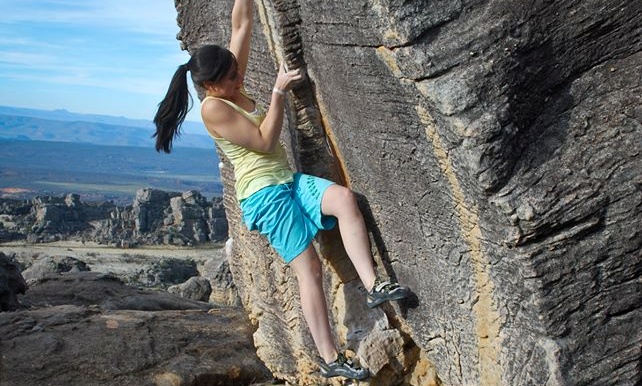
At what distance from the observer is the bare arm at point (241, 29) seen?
23.2 ft

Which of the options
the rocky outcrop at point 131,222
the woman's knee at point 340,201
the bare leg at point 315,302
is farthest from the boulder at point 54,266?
the rocky outcrop at point 131,222

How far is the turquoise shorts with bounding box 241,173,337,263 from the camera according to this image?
6.69 m

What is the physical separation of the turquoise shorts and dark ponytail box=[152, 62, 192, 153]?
0.83 m

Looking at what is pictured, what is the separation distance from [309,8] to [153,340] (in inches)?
155

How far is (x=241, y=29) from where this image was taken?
7.09m

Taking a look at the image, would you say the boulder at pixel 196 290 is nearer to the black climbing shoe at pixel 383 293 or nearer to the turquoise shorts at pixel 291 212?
the turquoise shorts at pixel 291 212

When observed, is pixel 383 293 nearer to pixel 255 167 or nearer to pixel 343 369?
pixel 343 369

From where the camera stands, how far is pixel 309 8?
6.66m

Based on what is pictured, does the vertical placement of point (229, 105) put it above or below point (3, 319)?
above

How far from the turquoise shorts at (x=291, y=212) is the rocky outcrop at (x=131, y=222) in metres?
35.9

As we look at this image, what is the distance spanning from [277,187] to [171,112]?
1.09m

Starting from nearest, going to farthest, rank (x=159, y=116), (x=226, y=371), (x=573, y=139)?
(x=573, y=139)
(x=159, y=116)
(x=226, y=371)

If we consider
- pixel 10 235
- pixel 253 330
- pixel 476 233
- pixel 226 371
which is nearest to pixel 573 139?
pixel 476 233

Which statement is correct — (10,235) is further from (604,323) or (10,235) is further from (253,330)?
(604,323)
